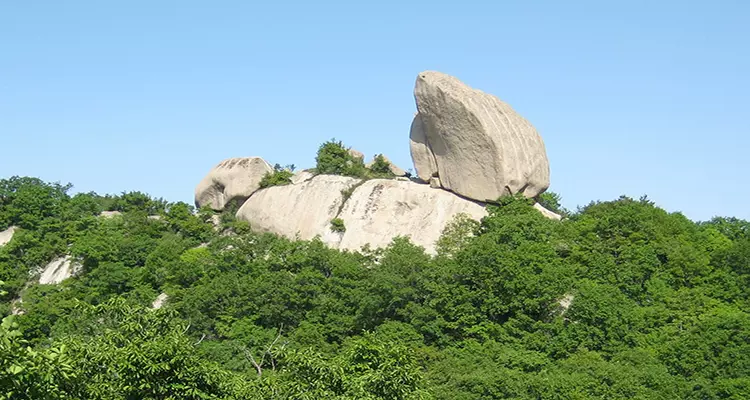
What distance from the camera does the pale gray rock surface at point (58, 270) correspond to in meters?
37.6

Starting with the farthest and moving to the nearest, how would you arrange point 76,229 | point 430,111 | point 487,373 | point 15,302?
1. point 76,229
2. point 15,302
3. point 430,111
4. point 487,373

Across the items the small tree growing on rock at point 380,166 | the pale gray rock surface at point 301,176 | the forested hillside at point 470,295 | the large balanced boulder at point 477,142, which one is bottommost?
the forested hillside at point 470,295

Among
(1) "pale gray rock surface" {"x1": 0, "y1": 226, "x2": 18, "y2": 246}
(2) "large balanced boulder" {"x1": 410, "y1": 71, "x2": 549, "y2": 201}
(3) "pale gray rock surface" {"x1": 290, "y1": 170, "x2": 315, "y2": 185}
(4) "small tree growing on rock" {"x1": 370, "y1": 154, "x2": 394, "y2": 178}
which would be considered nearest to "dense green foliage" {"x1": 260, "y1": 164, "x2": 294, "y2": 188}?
(3) "pale gray rock surface" {"x1": 290, "y1": 170, "x2": 315, "y2": 185}

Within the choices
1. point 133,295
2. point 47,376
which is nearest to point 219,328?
point 133,295

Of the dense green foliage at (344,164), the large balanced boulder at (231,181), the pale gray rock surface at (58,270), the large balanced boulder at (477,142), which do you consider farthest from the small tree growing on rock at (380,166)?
the pale gray rock surface at (58,270)

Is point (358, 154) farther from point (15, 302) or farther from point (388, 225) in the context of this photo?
point (15, 302)

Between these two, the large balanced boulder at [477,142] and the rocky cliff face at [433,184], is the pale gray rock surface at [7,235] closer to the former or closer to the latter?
the rocky cliff face at [433,184]

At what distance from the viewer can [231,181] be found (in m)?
39.9

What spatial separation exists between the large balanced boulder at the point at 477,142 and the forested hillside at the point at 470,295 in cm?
109

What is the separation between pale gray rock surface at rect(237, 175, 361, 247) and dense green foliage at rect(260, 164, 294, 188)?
0.43 meters

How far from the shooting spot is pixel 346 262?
107ft

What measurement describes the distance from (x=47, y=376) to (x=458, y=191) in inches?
1024

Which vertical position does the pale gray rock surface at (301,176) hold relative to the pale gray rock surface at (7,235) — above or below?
above

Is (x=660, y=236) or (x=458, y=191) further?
(x=458, y=191)
